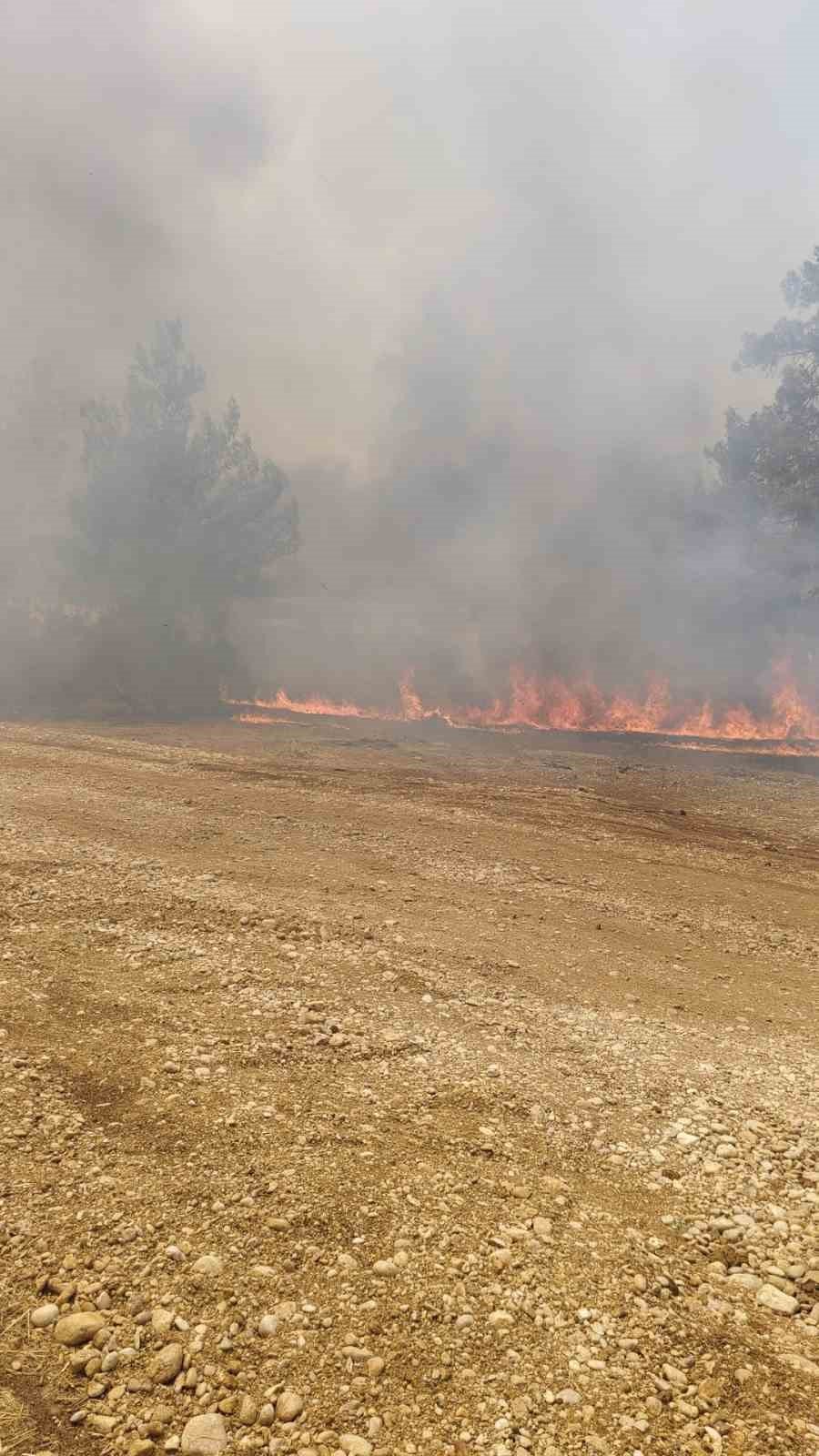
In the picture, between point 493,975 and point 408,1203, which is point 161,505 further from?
point 408,1203

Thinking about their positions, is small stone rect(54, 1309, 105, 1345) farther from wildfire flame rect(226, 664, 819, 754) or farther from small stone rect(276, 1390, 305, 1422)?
wildfire flame rect(226, 664, 819, 754)

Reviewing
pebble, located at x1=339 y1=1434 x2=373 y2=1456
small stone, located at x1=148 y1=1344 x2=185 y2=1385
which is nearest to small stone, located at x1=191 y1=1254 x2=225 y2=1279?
small stone, located at x1=148 y1=1344 x2=185 y2=1385

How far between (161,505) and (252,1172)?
4042cm

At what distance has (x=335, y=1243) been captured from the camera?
388cm

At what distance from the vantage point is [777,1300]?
365 centimetres

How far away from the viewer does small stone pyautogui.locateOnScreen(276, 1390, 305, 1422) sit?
2975 mm

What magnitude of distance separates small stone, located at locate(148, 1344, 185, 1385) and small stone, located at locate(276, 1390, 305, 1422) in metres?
0.47

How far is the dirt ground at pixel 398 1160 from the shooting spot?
310 cm

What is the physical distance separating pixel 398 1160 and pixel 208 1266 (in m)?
1.30

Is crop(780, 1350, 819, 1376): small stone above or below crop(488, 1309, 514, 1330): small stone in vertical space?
above

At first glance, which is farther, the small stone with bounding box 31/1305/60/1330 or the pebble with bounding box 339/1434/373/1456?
the small stone with bounding box 31/1305/60/1330

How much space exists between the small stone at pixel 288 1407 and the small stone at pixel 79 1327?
0.89 m

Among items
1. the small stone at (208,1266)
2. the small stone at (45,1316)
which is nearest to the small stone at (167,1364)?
the small stone at (208,1266)

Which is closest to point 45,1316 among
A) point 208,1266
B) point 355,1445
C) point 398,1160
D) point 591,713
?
point 208,1266
